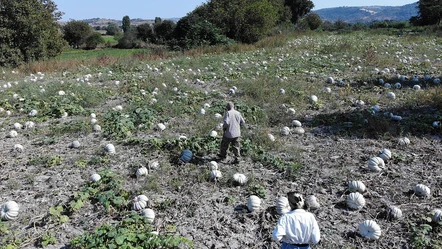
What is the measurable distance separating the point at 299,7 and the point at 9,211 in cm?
5046

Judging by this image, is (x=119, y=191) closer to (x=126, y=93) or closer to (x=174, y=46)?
(x=126, y=93)

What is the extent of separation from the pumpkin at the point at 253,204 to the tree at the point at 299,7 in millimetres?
47254

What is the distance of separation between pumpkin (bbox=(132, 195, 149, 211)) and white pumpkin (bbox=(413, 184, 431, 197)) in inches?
125

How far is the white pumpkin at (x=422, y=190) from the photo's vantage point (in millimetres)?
3957

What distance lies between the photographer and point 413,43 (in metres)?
17.9

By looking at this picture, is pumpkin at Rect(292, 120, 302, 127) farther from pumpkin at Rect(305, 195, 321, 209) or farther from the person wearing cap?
the person wearing cap

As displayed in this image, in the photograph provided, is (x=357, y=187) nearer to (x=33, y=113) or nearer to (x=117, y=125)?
(x=117, y=125)

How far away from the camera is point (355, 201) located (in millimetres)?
3779

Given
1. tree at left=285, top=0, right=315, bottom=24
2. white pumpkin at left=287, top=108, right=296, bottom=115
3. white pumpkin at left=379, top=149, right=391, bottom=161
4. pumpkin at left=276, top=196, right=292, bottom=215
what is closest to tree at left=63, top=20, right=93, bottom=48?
tree at left=285, top=0, right=315, bottom=24

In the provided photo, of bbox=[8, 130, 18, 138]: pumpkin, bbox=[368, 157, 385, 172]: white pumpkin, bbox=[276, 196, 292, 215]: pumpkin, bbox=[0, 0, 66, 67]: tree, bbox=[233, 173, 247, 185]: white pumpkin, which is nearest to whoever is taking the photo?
bbox=[276, 196, 292, 215]: pumpkin

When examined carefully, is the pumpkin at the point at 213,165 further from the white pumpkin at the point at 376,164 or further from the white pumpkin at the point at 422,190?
the white pumpkin at the point at 422,190

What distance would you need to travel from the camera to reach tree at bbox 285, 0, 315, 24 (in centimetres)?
4772

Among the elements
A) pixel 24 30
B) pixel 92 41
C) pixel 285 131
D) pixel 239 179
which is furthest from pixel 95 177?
pixel 92 41

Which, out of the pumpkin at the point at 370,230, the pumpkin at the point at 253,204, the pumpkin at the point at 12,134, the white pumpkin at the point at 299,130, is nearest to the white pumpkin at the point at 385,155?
the white pumpkin at the point at 299,130
